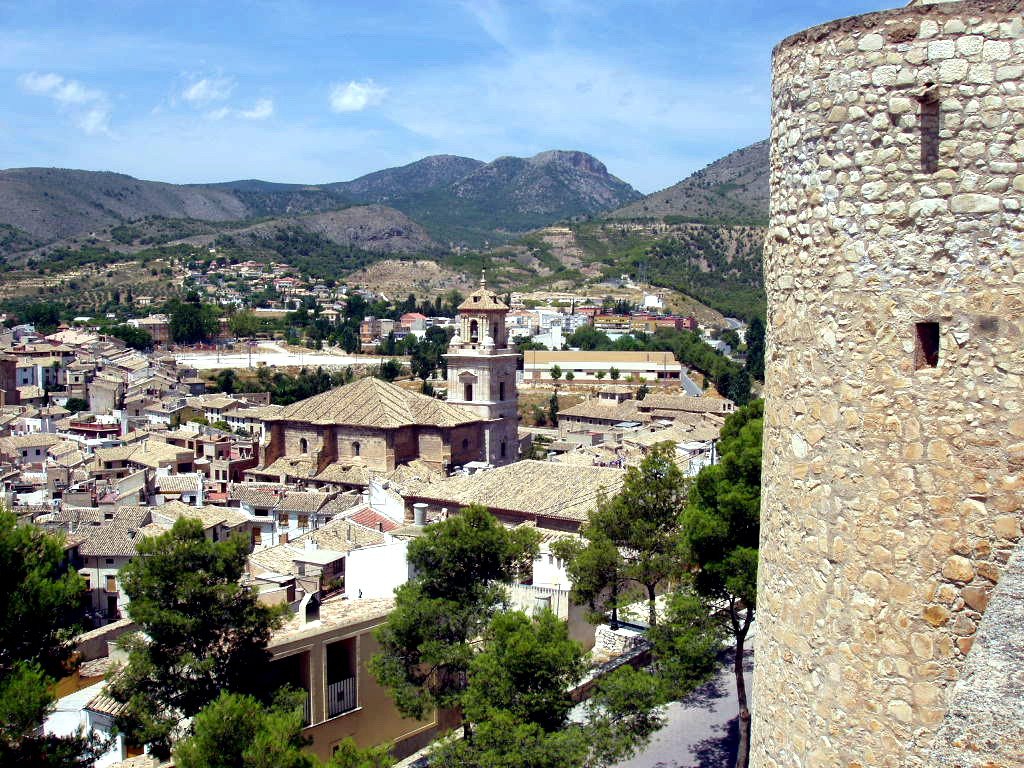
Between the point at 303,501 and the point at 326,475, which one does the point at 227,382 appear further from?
the point at 303,501

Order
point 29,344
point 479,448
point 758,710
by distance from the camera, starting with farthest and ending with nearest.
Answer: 1. point 29,344
2. point 479,448
3. point 758,710

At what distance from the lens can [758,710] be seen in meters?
3.14

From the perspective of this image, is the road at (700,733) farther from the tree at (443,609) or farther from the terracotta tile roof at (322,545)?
the terracotta tile roof at (322,545)

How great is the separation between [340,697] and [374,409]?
22.9 metres

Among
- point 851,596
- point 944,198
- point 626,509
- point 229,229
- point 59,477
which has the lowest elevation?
point 59,477

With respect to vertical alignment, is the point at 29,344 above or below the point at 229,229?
below

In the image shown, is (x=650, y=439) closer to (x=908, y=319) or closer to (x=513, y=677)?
(x=513, y=677)

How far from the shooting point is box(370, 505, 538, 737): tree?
36.4 ft

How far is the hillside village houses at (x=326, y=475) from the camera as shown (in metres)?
12.5

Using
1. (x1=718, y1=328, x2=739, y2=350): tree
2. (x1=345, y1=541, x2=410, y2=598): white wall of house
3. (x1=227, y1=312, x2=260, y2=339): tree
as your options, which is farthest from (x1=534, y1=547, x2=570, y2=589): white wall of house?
(x1=227, y1=312, x2=260, y2=339): tree

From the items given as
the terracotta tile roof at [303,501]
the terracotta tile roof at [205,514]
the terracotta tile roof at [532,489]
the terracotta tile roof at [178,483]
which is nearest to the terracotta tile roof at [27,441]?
the terracotta tile roof at [178,483]

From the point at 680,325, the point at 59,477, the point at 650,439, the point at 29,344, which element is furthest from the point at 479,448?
the point at 680,325

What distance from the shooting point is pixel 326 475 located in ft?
110

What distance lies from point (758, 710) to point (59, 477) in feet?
110
